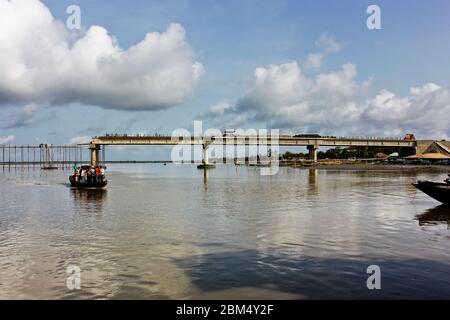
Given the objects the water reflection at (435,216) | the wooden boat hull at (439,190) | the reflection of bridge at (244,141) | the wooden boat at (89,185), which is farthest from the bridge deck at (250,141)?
the water reflection at (435,216)

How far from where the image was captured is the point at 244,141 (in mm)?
140500

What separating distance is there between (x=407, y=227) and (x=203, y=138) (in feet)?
389

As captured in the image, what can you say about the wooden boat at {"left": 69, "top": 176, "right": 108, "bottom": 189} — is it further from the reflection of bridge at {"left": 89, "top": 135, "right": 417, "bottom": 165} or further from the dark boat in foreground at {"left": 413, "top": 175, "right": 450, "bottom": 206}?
the reflection of bridge at {"left": 89, "top": 135, "right": 417, "bottom": 165}

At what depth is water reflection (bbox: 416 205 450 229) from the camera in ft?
72.0

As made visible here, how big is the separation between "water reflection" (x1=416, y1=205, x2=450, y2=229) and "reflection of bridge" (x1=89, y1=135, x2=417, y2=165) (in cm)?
11036

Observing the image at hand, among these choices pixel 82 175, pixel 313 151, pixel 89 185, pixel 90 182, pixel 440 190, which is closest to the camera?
pixel 440 190

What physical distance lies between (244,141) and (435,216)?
384 feet

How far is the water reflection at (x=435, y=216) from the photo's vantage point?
72.0ft

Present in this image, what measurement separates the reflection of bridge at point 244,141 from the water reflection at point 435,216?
110362 mm

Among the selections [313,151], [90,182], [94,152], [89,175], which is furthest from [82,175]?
[313,151]

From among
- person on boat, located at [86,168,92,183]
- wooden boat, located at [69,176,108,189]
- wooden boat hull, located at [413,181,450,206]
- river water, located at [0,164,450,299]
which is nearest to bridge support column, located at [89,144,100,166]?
person on boat, located at [86,168,92,183]

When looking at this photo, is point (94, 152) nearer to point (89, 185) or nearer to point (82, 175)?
point (82, 175)

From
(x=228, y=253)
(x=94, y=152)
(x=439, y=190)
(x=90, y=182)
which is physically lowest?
(x=228, y=253)
